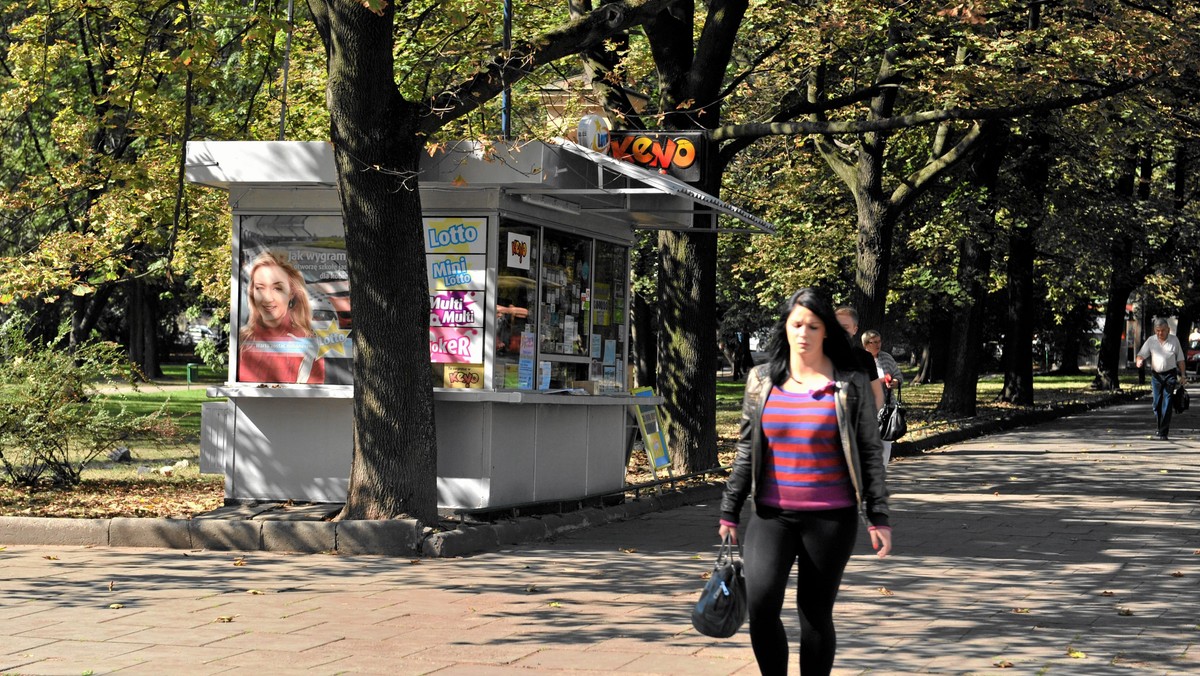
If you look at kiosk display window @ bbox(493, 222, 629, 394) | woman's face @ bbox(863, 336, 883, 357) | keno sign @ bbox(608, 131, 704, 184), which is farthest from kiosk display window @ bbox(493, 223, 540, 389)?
woman's face @ bbox(863, 336, 883, 357)

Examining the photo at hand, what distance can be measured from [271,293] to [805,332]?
7740mm

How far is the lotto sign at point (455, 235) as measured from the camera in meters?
11.9

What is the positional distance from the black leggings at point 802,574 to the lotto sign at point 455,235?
6700mm

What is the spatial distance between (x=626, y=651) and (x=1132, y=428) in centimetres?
2255

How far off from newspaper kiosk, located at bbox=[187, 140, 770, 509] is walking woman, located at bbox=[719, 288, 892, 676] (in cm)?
607

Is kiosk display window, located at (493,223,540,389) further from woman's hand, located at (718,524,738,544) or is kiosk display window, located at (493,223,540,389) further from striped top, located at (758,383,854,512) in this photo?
striped top, located at (758,383,854,512)

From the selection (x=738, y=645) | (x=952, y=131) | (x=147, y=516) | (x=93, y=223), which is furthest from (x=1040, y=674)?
(x=952, y=131)

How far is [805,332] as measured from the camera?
5562mm

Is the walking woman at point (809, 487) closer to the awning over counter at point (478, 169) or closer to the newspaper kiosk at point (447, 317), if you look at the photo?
the awning over counter at point (478, 169)

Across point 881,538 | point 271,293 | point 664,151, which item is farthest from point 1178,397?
point 881,538

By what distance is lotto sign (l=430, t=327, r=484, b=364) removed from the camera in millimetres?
11875

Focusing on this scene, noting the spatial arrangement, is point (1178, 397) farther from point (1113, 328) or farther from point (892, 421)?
point (1113, 328)

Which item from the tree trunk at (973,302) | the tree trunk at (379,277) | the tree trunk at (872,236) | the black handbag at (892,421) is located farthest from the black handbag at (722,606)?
the tree trunk at (973,302)

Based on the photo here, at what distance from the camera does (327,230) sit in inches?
482
